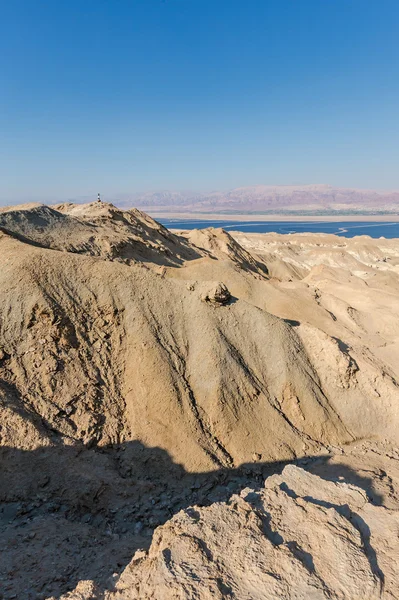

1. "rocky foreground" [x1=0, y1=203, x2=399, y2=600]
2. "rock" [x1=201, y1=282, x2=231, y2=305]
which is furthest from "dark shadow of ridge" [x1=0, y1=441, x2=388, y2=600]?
"rock" [x1=201, y1=282, x2=231, y2=305]

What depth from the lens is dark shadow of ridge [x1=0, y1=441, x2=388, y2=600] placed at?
7.59m

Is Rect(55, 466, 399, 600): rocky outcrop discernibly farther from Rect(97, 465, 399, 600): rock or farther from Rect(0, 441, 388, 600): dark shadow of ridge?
Rect(0, 441, 388, 600): dark shadow of ridge

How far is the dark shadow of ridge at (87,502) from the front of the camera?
7590 millimetres

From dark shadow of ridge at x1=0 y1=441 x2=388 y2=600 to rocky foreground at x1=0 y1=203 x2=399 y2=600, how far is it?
0.05 metres

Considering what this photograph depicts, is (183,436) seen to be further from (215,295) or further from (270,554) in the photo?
(270,554)

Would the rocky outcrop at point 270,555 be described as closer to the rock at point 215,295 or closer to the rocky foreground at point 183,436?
the rocky foreground at point 183,436

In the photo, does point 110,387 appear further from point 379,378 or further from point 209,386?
point 379,378

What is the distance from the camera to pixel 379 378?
1777cm

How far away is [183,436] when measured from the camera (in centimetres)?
1351

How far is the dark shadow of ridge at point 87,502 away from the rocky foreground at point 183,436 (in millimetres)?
53

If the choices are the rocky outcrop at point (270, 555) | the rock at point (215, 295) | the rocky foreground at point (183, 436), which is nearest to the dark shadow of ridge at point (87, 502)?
the rocky foreground at point (183, 436)

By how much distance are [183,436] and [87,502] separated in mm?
4180

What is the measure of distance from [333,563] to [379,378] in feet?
44.5

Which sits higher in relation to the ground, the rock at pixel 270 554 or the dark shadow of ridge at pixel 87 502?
the rock at pixel 270 554
